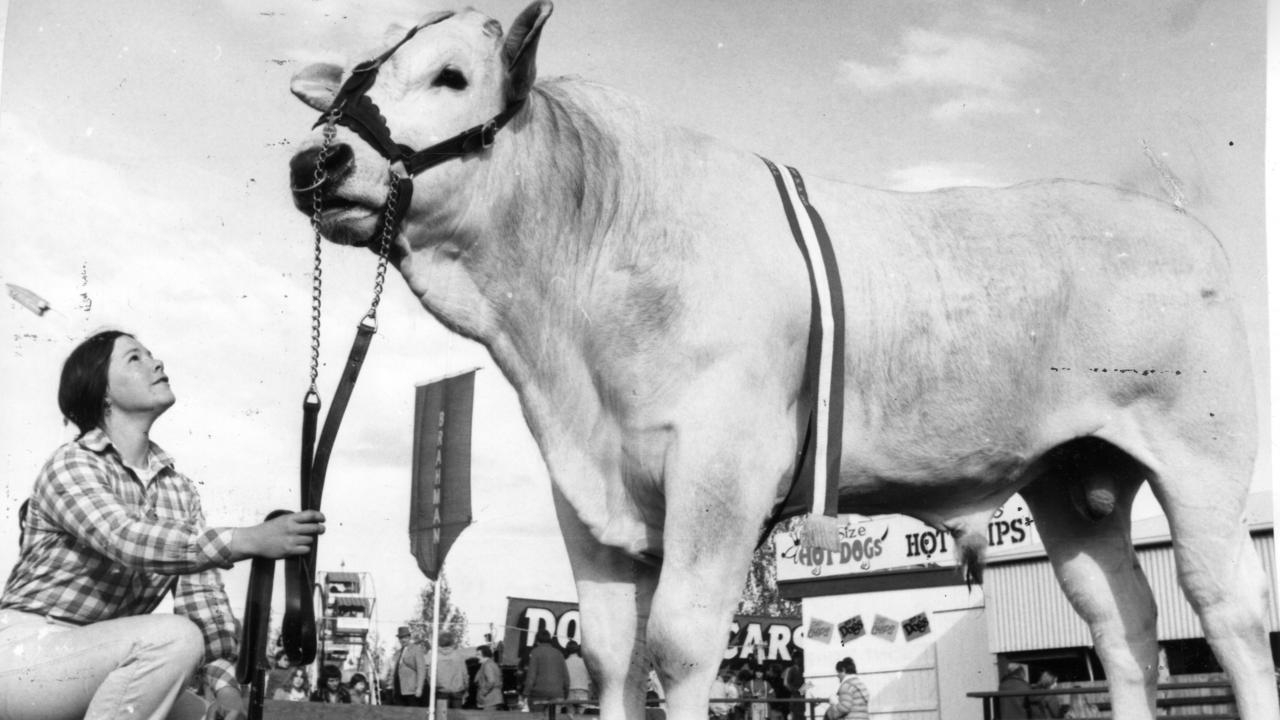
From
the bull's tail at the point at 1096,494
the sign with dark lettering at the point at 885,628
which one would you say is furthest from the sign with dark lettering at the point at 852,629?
the bull's tail at the point at 1096,494

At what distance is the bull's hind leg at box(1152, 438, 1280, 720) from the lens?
3.83 m

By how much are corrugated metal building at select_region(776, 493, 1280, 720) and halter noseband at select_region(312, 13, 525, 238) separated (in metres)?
11.3

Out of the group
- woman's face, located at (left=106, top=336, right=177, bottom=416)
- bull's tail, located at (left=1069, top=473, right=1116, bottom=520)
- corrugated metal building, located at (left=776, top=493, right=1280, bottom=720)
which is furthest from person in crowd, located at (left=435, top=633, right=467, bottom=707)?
bull's tail, located at (left=1069, top=473, right=1116, bottom=520)

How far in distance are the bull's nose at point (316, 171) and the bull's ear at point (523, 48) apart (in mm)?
572

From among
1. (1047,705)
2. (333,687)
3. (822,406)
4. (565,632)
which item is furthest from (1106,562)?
(565,632)

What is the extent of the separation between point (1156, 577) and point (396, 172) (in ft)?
36.1

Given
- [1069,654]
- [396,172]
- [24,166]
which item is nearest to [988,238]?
[396,172]

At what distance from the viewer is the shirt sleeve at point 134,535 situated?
3.31 m

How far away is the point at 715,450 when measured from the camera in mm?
3365

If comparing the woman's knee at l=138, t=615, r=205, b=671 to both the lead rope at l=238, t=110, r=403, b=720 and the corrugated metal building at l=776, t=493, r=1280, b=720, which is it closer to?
the lead rope at l=238, t=110, r=403, b=720

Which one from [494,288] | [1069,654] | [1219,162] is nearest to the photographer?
[494,288]

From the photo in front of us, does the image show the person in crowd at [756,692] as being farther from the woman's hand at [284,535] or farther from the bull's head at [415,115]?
the woman's hand at [284,535]

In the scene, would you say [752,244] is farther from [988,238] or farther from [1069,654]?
[1069,654]

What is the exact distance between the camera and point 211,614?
12.7ft
